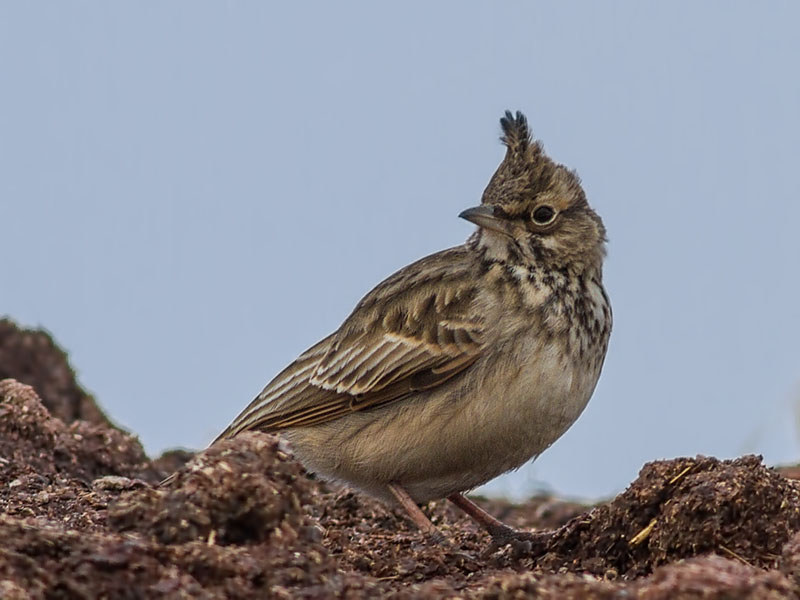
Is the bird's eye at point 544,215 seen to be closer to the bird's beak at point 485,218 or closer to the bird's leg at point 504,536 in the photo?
the bird's beak at point 485,218

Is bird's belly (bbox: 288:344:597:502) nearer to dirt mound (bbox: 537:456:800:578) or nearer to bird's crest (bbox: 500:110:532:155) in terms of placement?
dirt mound (bbox: 537:456:800:578)

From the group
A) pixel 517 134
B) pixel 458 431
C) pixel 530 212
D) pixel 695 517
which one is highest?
pixel 517 134

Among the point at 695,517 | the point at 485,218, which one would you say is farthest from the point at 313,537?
the point at 485,218

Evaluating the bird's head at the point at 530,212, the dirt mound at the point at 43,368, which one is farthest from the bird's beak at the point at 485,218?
the dirt mound at the point at 43,368

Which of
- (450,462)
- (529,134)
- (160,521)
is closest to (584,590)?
(160,521)

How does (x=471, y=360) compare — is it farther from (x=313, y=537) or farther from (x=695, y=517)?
(x=313, y=537)

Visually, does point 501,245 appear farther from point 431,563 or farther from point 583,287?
point 431,563

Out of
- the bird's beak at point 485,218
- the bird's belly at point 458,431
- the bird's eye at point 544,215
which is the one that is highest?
the bird's eye at point 544,215
